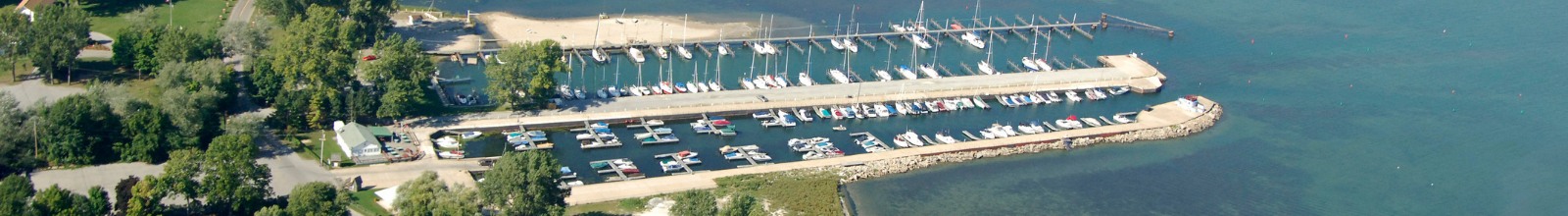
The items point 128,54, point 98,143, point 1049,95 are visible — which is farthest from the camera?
point 1049,95

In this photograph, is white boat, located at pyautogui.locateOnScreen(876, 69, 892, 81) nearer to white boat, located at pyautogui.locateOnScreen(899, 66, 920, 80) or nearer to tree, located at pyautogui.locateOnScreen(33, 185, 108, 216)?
white boat, located at pyautogui.locateOnScreen(899, 66, 920, 80)

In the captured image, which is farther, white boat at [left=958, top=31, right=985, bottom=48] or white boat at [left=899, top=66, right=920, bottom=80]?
white boat at [left=958, top=31, right=985, bottom=48]

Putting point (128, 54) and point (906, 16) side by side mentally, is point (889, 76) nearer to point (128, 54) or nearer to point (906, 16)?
point (906, 16)

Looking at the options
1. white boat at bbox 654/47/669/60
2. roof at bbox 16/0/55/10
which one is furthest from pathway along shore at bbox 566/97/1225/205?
roof at bbox 16/0/55/10

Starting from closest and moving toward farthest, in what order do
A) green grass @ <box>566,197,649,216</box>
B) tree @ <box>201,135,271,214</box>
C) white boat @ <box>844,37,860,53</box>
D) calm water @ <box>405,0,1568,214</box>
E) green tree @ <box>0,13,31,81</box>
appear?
1. tree @ <box>201,135,271,214</box>
2. green grass @ <box>566,197,649,216</box>
3. calm water @ <box>405,0,1568,214</box>
4. green tree @ <box>0,13,31,81</box>
5. white boat @ <box>844,37,860,53</box>

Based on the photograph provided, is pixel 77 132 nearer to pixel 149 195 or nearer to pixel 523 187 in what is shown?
pixel 149 195

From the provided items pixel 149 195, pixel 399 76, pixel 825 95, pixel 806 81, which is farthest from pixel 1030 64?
pixel 149 195

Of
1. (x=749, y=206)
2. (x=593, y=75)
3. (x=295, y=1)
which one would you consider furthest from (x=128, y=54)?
(x=749, y=206)
